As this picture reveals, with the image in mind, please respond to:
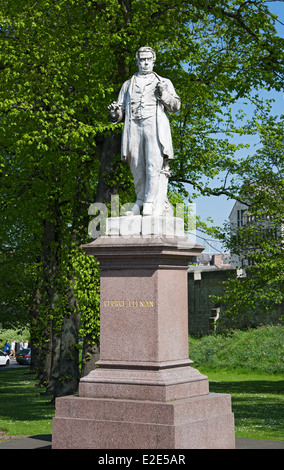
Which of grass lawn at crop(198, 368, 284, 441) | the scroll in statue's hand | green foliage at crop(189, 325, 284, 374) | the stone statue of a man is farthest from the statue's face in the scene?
green foliage at crop(189, 325, 284, 374)

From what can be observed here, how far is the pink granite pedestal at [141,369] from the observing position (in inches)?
419

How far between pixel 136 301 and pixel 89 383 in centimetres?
134

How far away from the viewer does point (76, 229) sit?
22609 millimetres

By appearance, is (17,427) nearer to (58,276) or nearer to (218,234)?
(58,276)

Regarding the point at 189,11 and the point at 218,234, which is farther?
the point at 218,234

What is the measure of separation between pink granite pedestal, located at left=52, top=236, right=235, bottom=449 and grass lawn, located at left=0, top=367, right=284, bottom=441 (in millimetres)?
4289

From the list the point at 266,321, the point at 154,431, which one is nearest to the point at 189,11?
the point at 154,431

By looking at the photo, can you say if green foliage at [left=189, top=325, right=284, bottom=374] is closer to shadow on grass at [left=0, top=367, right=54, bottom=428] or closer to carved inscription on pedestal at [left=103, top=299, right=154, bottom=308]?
shadow on grass at [left=0, top=367, right=54, bottom=428]

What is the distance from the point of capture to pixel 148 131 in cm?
1216

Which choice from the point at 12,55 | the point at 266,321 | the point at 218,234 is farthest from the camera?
the point at 266,321

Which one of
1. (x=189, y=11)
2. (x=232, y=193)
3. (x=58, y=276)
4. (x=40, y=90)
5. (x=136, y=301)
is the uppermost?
(x=189, y=11)

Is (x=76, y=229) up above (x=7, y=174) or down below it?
below

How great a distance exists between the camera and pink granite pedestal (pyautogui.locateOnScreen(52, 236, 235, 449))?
10.6 m

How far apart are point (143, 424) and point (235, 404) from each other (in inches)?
496
